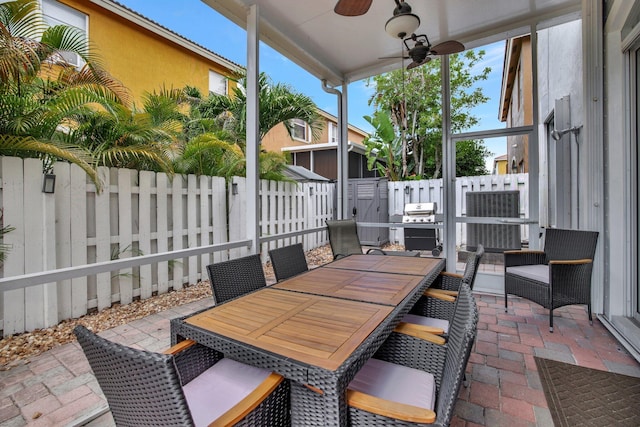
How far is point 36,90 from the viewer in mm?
3527

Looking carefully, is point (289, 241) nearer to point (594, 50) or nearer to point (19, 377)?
point (19, 377)

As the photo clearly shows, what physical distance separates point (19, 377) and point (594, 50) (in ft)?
19.4

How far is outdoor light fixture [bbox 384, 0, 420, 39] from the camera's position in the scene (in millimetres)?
2744

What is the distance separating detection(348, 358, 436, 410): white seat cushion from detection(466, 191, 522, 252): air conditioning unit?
3.61m

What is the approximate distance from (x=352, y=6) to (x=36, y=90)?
3.63 meters

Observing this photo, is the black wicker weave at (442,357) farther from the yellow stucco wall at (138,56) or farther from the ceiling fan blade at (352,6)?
the yellow stucco wall at (138,56)

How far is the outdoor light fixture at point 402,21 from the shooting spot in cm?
274

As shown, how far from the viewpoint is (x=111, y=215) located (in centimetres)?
363

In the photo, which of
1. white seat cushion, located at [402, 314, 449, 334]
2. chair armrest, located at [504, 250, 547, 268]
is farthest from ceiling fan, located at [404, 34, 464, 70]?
white seat cushion, located at [402, 314, 449, 334]

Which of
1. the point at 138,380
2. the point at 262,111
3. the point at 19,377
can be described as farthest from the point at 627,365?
the point at 262,111

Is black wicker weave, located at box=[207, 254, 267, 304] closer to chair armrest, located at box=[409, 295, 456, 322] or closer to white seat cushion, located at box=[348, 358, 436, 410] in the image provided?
white seat cushion, located at box=[348, 358, 436, 410]

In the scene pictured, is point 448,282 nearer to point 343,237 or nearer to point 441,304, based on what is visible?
point 441,304

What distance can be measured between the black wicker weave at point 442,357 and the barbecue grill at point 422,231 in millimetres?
3740

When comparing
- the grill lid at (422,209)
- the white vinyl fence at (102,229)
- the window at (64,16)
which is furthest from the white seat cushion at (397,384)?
the window at (64,16)
